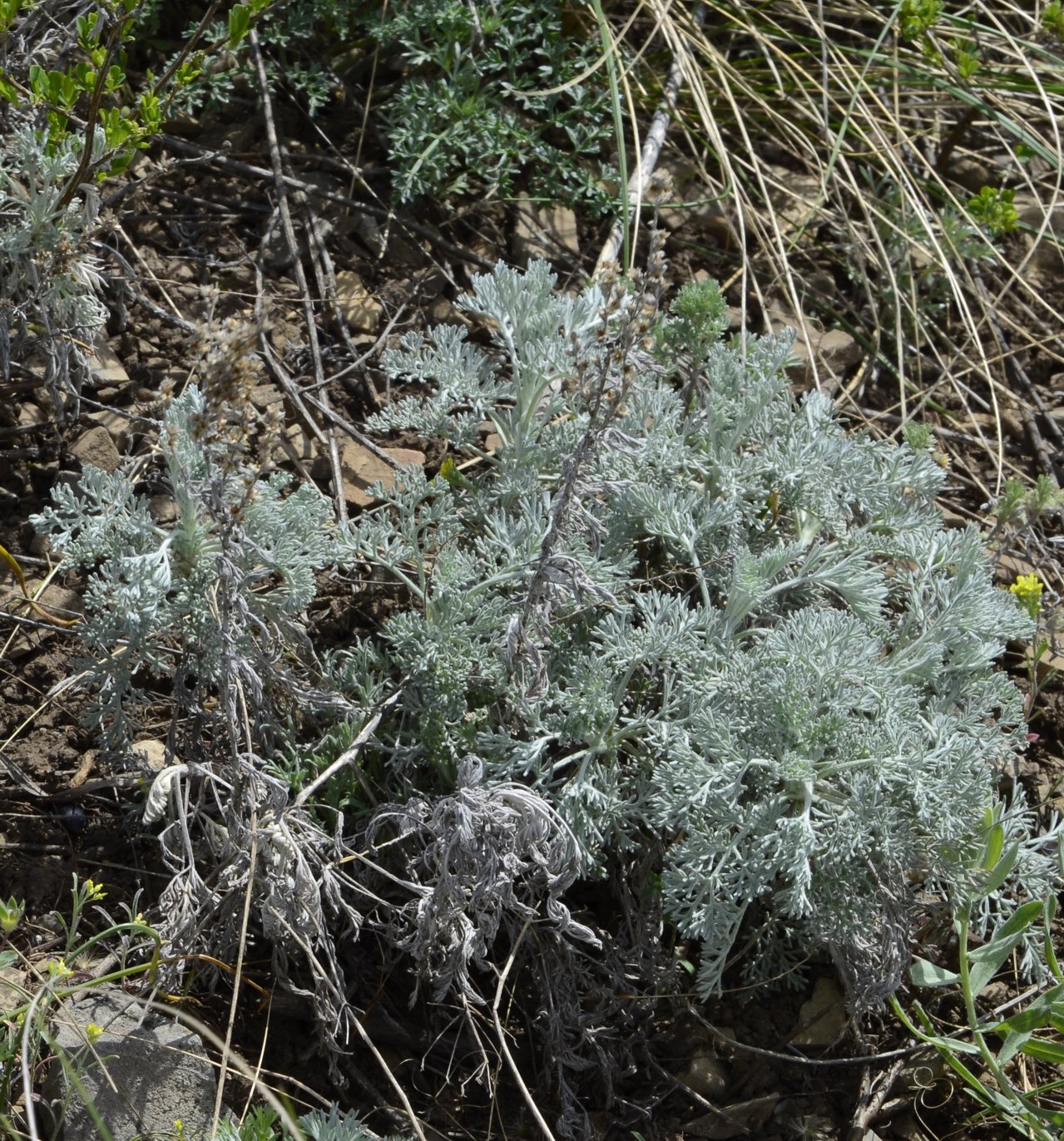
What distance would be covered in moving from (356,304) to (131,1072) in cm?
194

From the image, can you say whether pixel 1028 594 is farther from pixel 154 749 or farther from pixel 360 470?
pixel 154 749

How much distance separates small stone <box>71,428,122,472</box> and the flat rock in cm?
120

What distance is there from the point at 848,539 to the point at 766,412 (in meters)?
0.33

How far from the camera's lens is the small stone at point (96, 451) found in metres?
2.79

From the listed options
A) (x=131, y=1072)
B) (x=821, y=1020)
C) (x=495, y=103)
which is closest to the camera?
(x=131, y=1072)

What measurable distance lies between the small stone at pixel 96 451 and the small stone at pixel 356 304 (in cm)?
72

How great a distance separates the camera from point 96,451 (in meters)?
2.80

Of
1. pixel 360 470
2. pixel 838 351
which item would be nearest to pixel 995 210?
pixel 838 351

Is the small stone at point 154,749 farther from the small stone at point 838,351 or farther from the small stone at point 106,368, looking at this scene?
the small stone at point 838,351

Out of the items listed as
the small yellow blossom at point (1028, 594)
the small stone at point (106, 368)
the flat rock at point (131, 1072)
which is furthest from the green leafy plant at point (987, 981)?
the small stone at point (106, 368)

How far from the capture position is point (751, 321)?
3.53 metres

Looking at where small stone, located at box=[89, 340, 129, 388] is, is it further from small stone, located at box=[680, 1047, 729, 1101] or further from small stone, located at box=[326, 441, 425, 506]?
small stone, located at box=[680, 1047, 729, 1101]

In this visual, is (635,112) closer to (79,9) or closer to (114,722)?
(79,9)

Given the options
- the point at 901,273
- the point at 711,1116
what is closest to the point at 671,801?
the point at 711,1116
